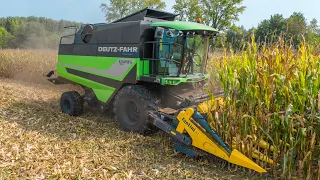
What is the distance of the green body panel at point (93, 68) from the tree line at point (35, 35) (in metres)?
1.27

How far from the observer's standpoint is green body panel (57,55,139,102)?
530 centimetres

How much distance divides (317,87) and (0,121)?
5248 mm

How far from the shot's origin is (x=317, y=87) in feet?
9.38

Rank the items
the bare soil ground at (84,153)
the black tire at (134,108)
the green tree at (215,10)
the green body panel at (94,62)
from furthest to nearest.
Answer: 1. the green tree at (215,10)
2. the green body panel at (94,62)
3. the black tire at (134,108)
4. the bare soil ground at (84,153)

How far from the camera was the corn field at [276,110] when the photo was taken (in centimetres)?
287

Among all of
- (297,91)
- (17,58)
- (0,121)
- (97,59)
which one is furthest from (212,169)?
(17,58)

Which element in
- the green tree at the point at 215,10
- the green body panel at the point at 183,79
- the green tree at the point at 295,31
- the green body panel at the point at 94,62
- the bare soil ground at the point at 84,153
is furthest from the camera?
the green tree at the point at 215,10

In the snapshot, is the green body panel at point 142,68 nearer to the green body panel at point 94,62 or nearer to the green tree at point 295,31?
the green body panel at point 94,62

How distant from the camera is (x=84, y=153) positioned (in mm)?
3811

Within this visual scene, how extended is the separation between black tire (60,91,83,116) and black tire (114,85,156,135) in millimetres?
1275

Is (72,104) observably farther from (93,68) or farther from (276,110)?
(276,110)

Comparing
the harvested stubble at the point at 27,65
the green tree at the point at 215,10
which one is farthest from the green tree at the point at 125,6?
the harvested stubble at the point at 27,65

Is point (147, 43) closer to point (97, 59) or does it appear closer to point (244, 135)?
point (97, 59)

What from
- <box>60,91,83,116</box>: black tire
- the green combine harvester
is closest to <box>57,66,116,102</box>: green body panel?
the green combine harvester
